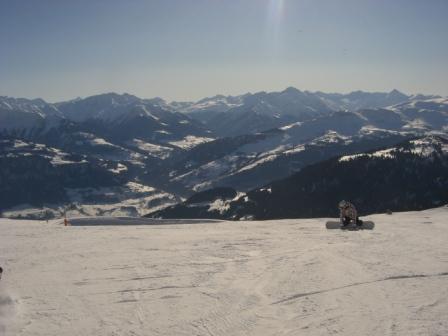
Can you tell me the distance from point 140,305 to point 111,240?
47.2ft

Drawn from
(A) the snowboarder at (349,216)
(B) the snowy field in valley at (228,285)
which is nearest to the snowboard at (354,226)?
(A) the snowboarder at (349,216)

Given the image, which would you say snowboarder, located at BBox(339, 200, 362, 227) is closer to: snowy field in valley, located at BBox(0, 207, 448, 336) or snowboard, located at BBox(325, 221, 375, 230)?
snowboard, located at BBox(325, 221, 375, 230)

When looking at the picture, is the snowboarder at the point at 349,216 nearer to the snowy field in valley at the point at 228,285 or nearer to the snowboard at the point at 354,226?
the snowboard at the point at 354,226

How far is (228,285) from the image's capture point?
18391 millimetres

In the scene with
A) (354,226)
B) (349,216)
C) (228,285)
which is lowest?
(228,285)

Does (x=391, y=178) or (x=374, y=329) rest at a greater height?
(x=391, y=178)

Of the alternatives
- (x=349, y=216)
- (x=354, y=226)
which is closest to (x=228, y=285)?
(x=354, y=226)

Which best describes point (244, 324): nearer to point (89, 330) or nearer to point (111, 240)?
point (89, 330)

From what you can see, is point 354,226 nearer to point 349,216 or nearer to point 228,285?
point 349,216

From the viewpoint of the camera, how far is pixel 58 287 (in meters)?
18.5

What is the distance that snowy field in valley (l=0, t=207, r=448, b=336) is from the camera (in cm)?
1425

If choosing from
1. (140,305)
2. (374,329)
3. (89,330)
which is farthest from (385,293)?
(89,330)

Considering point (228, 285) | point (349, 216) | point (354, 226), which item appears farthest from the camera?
point (349, 216)

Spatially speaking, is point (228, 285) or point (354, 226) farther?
point (354, 226)
